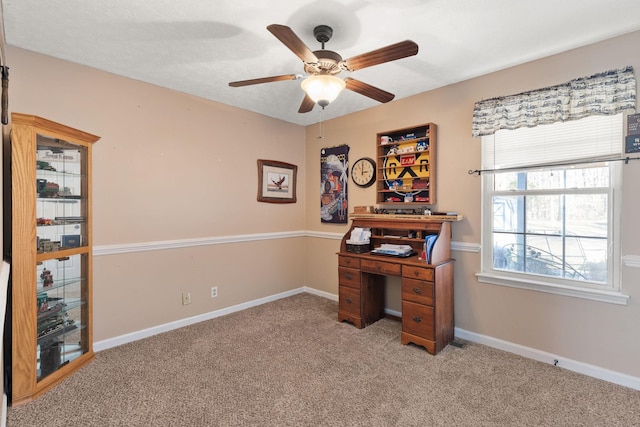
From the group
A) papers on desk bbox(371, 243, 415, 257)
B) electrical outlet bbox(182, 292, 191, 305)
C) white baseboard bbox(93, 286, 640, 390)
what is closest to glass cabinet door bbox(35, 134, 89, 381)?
white baseboard bbox(93, 286, 640, 390)

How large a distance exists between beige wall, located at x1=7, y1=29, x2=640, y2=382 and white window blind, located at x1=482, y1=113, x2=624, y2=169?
167mm

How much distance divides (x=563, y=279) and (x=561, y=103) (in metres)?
1.39

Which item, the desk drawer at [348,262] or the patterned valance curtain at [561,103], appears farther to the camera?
the desk drawer at [348,262]

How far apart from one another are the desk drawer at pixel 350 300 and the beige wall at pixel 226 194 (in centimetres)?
53

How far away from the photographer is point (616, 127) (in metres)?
2.26

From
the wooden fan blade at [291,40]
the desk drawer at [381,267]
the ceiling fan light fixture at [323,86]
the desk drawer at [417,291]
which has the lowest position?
the desk drawer at [417,291]

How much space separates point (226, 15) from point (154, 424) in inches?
99.4

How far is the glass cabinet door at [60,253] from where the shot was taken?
224 centimetres

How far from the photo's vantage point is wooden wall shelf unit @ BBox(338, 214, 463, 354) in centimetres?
271

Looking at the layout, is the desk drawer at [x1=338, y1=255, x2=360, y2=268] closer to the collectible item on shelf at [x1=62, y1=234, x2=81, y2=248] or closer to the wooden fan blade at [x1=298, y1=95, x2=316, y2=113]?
the wooden fan blade at [x1=298, y1=95, x2=316, y2=113]

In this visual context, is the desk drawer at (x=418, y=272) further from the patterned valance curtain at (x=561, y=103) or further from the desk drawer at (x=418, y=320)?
the patterned valance curtain at (x=561, y=103)

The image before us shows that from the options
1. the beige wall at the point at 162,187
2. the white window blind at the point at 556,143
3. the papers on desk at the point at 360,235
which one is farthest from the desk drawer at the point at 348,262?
the white window blind at the point at 556,143

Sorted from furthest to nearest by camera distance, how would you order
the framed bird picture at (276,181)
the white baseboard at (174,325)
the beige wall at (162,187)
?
the framed bird picture at (276,181)
the white baseboard at (174,325)
the beige wall at (162,187)

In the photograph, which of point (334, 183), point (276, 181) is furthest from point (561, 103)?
point (276, 181)
